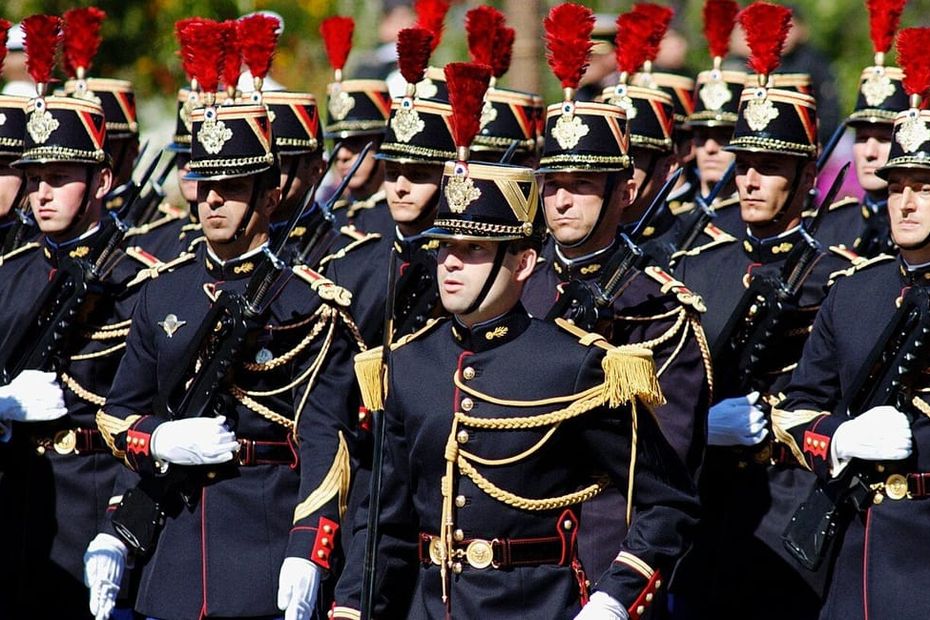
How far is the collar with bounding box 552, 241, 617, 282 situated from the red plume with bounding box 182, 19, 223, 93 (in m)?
1.60

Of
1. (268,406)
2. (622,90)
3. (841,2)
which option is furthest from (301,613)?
(841,2)

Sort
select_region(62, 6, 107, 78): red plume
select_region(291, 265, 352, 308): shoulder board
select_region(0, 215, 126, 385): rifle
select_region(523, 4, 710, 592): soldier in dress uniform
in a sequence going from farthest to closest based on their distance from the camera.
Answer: select_region(62, 6, 107, 78): red plume, select_region(0, 215, 126, 385): rifle, select_region(291, 265, 352, 308): shoulder board, select_region(523, 4, 710, 592): soldier in dress uniform

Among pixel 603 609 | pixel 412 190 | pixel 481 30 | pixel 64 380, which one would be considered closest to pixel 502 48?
pixel 481 30

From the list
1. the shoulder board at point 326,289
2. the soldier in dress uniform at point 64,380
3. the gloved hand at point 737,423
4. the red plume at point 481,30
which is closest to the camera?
the shoulder board at point 326,289

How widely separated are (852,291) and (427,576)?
2052mm

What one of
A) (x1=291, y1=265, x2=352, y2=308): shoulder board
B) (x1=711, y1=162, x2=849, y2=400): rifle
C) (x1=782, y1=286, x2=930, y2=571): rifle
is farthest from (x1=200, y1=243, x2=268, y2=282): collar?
(x1=782, y1=286, x2=930, y2=571): rifle

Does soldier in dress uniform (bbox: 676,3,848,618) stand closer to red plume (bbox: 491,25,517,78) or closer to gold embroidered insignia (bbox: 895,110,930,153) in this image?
red plume (bbox: 491,25,517,78)

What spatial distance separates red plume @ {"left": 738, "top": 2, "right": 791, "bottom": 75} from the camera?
824 cm

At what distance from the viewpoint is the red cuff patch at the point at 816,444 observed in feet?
22.4

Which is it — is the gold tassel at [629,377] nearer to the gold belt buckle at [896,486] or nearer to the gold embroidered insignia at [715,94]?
the gold belt buckle at [896,486]

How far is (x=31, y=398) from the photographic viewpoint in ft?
A: 26.1

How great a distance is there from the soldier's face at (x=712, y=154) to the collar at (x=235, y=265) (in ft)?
11.1

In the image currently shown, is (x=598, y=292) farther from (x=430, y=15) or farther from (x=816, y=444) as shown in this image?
(x=430, y=15)

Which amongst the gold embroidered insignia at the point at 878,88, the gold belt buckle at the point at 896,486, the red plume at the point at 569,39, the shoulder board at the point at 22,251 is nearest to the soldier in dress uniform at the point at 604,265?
the red plume at the point at 569,39
